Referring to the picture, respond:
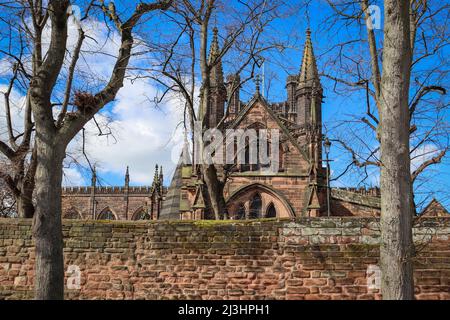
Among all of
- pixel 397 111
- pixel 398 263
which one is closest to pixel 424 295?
pixel 398 263

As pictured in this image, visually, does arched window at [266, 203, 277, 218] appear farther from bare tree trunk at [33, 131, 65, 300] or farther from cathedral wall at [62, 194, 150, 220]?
Result: cathedral wall at [62, 194, 150, 220]

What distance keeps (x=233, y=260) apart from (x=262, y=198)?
18.9m

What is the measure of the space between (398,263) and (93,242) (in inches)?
226

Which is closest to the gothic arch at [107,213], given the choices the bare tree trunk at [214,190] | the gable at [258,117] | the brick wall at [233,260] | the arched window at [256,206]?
the gable at [258,117]

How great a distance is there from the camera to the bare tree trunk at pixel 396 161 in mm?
6547

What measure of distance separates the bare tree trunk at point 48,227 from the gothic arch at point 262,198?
20.5 m

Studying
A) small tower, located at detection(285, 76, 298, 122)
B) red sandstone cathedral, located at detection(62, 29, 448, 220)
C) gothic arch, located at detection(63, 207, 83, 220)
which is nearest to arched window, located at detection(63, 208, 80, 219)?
gothic arch, located at detection(63, 207, 83, 220)

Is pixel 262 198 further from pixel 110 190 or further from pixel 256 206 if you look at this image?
pixel 110 190

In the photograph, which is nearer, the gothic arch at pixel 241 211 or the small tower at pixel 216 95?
the gothic arch at pixel 241 211

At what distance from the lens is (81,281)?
987 centimetres

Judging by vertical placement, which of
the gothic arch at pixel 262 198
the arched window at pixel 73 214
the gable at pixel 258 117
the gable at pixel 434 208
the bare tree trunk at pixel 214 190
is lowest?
the gable at pixel 434 208

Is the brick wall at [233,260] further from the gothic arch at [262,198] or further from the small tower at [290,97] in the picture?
the small tower at [290,97]
